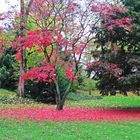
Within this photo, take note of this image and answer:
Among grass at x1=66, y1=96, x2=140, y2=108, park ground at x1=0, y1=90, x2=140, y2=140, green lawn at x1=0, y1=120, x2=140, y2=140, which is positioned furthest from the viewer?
grass at x1=66, y1=96, x2=140, y2=108

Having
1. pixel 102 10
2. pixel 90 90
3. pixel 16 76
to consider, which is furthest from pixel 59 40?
pixel 90 90

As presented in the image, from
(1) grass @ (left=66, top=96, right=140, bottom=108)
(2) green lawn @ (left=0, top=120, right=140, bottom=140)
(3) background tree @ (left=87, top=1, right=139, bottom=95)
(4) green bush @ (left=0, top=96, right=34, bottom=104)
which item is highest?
(3) background tree @ (left=87, top=1, right=139, bottom=95)

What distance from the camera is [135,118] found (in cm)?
2050

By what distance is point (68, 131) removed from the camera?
1553 centimetres

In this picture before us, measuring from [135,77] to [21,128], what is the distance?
8687mm

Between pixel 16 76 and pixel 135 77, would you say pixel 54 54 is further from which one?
pixel 16 76

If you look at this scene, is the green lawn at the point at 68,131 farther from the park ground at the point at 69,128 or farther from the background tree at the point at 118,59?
the background tree at the point at 118,59

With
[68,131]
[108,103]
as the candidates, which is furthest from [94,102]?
[68,131]

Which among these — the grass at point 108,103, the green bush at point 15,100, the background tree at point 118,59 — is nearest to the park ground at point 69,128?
the background tree at point 118,59

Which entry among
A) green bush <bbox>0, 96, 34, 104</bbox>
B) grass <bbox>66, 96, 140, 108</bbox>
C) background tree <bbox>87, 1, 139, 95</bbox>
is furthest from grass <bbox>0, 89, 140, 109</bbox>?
background tree <bbox>87, 1, 139, 95</bbox>

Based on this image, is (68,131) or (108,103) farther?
(108,103)

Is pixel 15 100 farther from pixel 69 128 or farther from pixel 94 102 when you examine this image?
pixel 69 128

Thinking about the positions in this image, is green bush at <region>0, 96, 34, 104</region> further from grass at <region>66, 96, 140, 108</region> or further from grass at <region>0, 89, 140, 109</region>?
grass at <region>66, 96, 140, 108</region>

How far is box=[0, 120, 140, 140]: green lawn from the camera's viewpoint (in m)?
14.1
